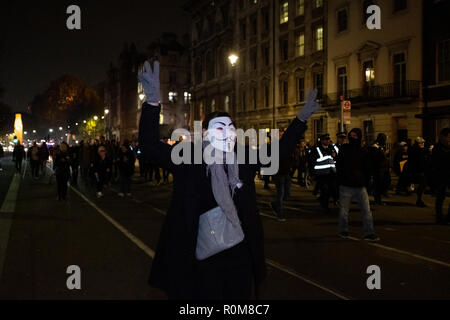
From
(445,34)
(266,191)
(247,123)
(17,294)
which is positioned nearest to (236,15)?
(247,123)

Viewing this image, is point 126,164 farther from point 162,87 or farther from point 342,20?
point 162,87

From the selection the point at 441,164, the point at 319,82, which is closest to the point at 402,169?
the point at 441,164

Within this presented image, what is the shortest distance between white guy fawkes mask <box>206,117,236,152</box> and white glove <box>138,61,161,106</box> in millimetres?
407

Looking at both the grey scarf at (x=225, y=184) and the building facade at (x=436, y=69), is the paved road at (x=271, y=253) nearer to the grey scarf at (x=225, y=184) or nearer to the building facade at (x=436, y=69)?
the grey scarf at (x=225, y=184)

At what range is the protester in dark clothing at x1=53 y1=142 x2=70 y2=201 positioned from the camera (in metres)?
14.8

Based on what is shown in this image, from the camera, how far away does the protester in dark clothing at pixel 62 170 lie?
1480 cm

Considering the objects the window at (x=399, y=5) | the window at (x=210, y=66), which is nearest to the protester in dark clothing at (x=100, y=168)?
the window at (x=399, y=5)

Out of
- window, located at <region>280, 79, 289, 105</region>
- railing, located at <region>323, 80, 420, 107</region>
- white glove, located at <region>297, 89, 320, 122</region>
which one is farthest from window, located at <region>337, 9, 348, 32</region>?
white glove, located at <region>297, 89, 320, 122</region>

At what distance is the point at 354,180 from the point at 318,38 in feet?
96.2

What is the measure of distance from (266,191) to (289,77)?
2256 centimetres

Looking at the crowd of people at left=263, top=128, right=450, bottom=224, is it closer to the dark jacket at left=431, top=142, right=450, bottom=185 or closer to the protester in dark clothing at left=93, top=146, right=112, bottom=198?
the dark jacket at left=431, top=142, right=450, bottom=185

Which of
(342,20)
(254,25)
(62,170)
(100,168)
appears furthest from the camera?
(254,25)

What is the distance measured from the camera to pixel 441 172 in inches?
429

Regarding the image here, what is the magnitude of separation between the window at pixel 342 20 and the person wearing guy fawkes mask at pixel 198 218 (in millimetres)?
31970
